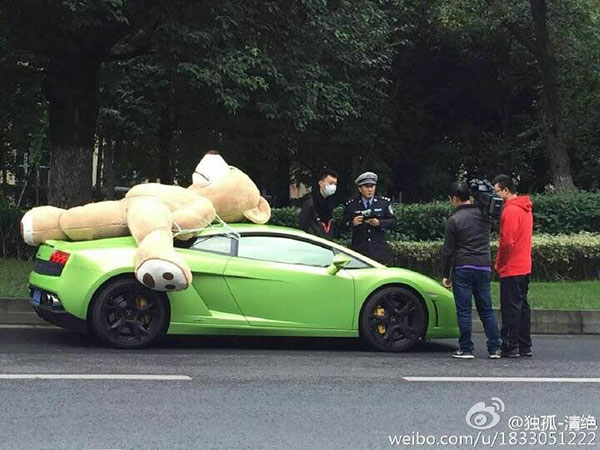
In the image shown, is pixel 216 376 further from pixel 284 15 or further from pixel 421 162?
pixel 421 162

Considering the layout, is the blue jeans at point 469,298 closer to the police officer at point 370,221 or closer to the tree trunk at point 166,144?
the police officer at point 370,221

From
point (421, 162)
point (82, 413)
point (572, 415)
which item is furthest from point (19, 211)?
point (421, 162)

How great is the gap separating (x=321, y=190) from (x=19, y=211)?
7.84 m

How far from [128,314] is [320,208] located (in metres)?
3.00

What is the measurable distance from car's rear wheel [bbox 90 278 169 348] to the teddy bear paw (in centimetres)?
33

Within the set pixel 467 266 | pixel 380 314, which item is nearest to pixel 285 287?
pixel 380 314

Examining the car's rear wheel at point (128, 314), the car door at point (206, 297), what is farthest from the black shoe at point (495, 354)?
the car's rear wheel at point (128, 314)

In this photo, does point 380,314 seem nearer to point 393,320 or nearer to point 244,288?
point 393,320

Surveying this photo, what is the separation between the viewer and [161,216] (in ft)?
27.9

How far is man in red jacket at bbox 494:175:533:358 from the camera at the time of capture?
880 centimetres

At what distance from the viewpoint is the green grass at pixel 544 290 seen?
38.1 feet

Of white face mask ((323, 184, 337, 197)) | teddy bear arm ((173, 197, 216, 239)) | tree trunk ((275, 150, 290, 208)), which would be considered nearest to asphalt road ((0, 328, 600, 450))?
teddy bear arm ((173, 197, 216, 239))

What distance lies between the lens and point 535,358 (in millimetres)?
8984

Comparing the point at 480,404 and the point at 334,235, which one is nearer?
the point at 480,404
